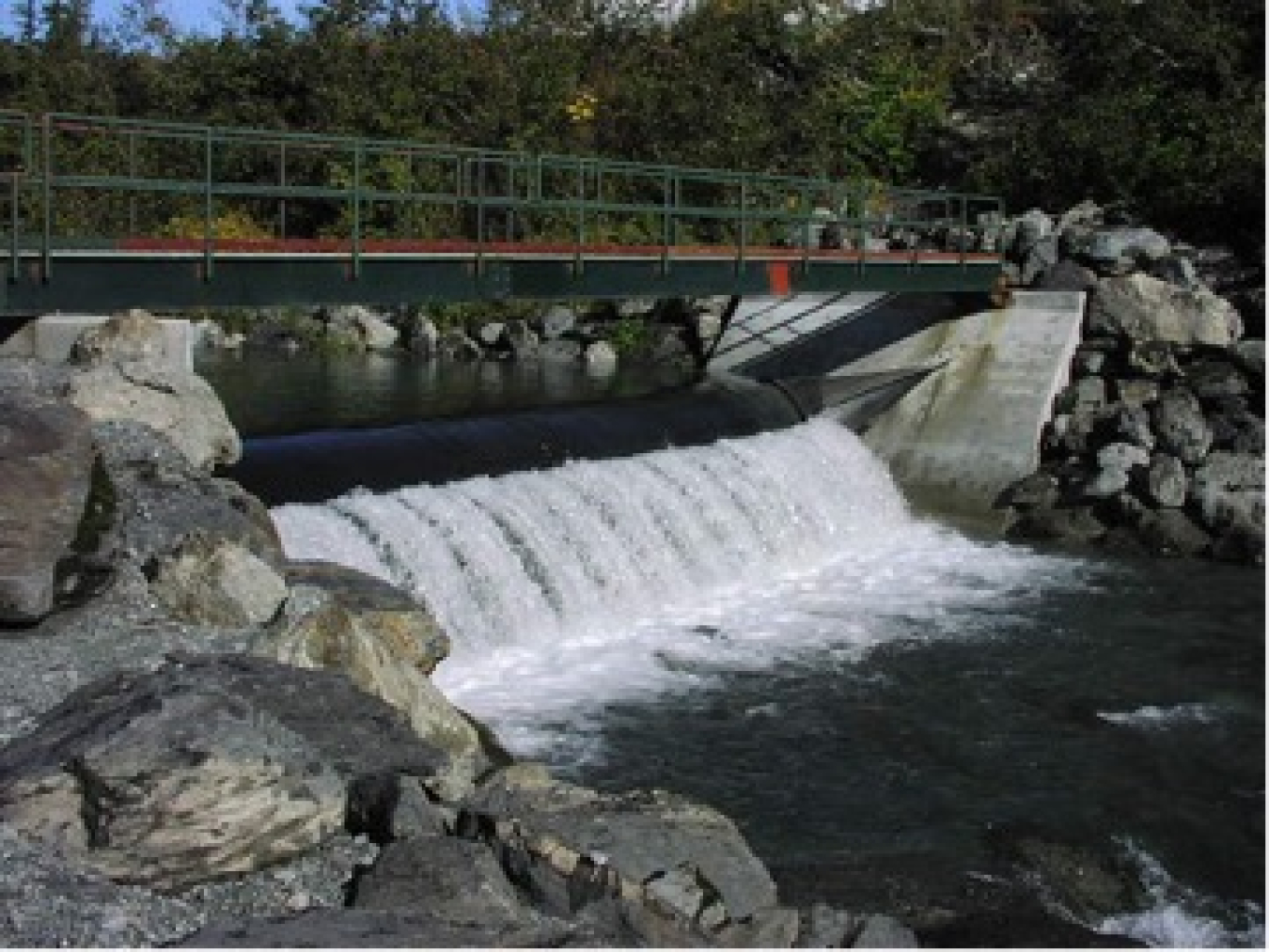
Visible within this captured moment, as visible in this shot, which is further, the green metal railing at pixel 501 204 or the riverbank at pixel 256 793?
the green metal railing at pixel 501 204

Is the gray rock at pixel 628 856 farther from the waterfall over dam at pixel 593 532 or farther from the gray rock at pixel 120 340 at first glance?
the waterfall over dam at pixel 593 532

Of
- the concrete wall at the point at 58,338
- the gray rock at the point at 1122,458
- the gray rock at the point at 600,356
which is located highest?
the concrete wall at the point at 58,338

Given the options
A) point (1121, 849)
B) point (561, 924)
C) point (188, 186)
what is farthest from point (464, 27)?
point (561, 924)

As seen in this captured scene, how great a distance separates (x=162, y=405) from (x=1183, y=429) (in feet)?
44.0

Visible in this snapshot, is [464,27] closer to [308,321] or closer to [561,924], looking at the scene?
[308,321]

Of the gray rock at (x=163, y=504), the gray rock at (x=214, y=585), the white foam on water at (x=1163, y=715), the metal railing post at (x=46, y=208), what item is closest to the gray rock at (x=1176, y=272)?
the white foam on water at (x=1163, y=715)

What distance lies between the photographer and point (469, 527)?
47.4 ft

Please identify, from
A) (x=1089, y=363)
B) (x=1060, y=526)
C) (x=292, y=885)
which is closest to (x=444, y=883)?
(x=292, y=885)

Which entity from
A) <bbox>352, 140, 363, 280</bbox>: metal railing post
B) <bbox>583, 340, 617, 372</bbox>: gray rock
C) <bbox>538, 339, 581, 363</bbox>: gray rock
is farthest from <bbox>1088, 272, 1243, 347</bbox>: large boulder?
<bbox>352, 140, 363, 280</bbox>: metal railing post

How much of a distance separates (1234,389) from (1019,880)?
42.0 feet

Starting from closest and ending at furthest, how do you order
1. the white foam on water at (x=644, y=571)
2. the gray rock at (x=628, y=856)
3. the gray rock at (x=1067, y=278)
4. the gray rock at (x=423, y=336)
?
the gray rock at (x=628, y=856)
the white foam on water at (x=644, y=571)
the gray rock at (x=1067, y=278)
the gray rock at (x=423, y=336)

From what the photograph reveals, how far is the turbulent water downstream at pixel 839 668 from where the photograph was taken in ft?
32.6

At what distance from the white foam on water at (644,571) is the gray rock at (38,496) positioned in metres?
3.99

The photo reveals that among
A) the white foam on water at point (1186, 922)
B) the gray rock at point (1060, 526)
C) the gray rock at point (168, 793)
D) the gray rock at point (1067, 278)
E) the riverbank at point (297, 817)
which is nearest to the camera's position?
the riverbank at point (297, 817)
